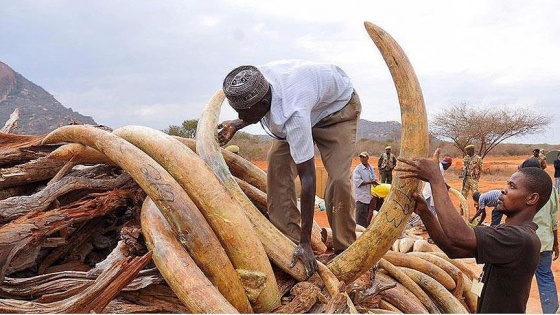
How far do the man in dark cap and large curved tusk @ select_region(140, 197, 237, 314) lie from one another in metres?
0.57

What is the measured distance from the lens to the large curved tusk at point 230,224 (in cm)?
232

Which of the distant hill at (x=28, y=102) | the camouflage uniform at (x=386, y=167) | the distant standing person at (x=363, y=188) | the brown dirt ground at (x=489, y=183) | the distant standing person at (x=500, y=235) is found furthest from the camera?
the distant hill at (x=28, y=102)

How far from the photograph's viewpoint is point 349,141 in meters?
3.06

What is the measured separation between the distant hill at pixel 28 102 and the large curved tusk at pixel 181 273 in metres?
30.1

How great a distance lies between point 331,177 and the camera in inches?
118

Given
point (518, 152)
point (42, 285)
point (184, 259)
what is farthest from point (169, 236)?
point (518, 152)

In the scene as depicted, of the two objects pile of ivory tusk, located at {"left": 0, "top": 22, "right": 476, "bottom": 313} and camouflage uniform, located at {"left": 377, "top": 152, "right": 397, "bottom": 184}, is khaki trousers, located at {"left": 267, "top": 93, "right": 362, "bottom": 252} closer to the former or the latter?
pile of ivory tusk, located at {"left": 0, "top": 22, "right": 476, "bottom": 313}

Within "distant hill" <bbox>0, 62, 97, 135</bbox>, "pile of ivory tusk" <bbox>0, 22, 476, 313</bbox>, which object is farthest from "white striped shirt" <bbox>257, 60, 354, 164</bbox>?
"distant hill" <bbox>0, 62, 97, 135</bbox>

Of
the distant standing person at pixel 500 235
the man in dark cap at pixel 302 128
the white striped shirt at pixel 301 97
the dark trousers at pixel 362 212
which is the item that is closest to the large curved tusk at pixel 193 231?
the man in dark cap at pixel 302 128

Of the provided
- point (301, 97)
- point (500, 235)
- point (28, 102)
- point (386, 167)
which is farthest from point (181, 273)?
point (28, 102)

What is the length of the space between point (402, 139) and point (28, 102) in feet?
144

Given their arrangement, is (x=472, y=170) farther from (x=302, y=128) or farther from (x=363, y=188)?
(x=302, y=128)

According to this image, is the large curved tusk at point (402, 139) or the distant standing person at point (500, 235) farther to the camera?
the large curved tusk at point (402, 139)

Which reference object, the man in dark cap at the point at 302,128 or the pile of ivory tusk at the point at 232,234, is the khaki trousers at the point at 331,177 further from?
the pile of ivory tusk at the point at 232,234
